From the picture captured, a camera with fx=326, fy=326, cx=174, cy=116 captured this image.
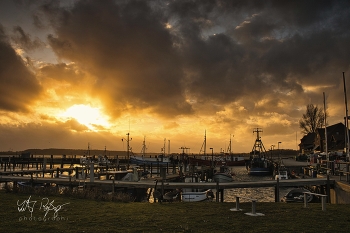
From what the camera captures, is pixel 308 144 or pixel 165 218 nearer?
pixel 165 218

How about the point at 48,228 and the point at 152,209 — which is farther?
the point at 152,209

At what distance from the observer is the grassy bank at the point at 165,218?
12.9m

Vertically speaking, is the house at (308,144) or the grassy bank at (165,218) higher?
the house at (308,144)

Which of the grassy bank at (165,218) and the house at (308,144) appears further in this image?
the house at (308,144)

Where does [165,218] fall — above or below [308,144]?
below

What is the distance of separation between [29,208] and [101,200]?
5.55 metres

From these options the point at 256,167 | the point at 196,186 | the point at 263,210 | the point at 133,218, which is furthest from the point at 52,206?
the point at 256,167

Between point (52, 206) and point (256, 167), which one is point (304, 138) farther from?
point (52, 206)

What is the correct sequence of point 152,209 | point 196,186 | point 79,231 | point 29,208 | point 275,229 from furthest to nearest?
point 196,186 < point 152,209 < point 29,208 < point 275,229 < point 79,231

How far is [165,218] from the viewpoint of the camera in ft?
50.4

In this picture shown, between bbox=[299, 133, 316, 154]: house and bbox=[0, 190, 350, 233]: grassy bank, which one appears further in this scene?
bbox=[299, 133, 316, 154]: house

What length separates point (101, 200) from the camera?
21.8 m

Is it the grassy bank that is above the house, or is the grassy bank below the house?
below

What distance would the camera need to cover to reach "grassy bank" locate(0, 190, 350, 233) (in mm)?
12891
